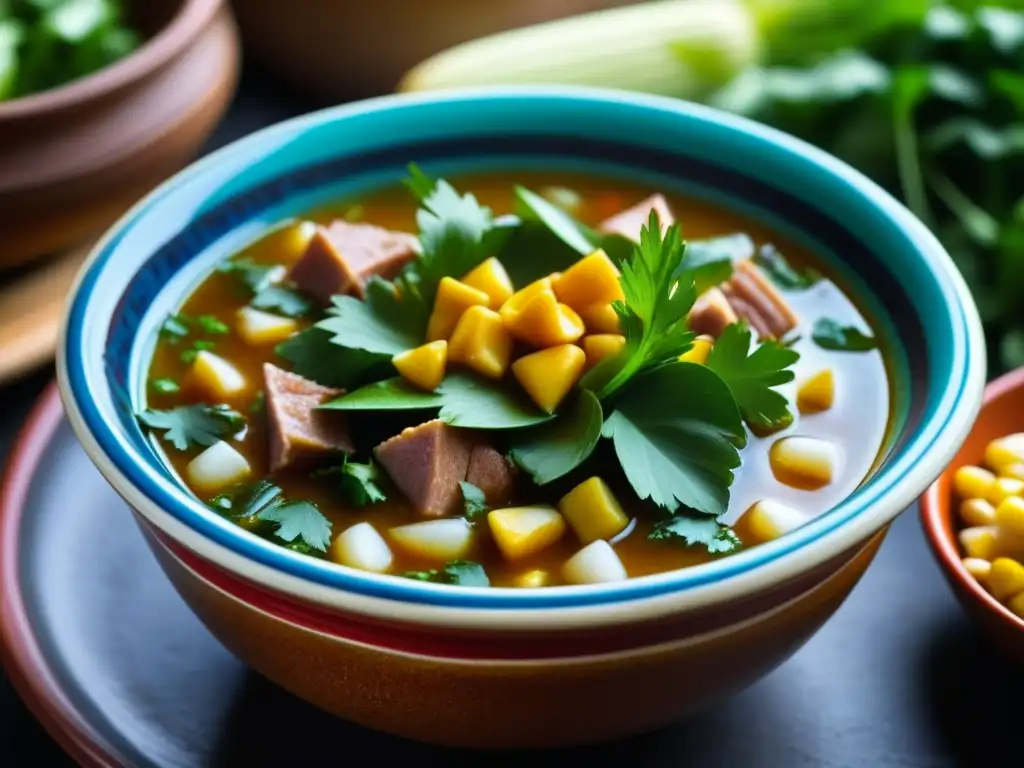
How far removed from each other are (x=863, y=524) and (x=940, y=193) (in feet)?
5.81

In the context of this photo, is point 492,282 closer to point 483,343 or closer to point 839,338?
point 483,343

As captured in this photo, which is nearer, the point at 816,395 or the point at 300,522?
the point at 300,522

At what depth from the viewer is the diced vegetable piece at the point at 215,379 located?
1.91m

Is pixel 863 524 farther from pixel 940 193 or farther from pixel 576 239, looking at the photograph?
pixel 940 193

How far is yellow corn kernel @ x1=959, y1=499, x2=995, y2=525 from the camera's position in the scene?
6.55 ft

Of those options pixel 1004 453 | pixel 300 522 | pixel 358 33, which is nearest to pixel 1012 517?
Answer: pixel 1004 453

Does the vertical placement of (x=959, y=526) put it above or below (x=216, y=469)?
below

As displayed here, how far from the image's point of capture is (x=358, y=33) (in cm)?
338

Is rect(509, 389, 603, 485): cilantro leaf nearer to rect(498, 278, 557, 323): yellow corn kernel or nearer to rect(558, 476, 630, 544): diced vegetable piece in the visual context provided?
rect(558, 476, 630, 544): diced vegetable piece

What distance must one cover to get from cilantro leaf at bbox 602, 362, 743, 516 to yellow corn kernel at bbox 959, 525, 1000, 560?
0.51 m

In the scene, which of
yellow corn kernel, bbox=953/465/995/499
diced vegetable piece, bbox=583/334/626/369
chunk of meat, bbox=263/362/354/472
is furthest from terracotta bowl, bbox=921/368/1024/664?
chunk of meat, bbox=263/362/354/472

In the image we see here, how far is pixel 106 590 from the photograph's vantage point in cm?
197

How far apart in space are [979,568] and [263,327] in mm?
1155

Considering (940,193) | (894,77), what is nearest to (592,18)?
(894,77)
